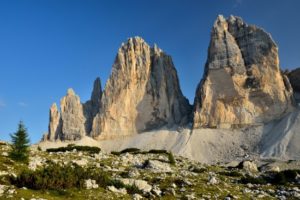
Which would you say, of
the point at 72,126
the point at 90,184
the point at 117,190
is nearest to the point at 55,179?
the point at 90,184

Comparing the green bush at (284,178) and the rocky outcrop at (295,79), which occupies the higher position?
the rocky outcrop at (295,79)

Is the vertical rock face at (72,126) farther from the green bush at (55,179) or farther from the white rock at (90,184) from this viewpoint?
the white rock at (90,184)

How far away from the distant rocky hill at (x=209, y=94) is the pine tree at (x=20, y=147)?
14411 cm

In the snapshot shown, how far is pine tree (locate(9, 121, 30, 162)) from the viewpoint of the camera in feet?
91.2

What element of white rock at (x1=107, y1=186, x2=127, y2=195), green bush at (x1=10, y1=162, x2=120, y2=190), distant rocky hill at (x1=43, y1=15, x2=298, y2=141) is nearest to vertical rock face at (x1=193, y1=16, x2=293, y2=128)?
distant rocky hill at (x1=43, y1=15, x2=298, y2=141)

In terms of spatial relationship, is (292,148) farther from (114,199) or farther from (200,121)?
(114,199)

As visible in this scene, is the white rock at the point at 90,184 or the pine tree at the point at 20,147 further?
the pine tree at the point at 20,147

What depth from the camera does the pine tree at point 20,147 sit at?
91.2 ft

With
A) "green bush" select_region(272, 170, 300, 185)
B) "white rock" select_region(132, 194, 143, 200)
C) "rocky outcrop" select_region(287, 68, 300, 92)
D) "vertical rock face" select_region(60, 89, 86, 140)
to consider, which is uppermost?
"rocky outcrop" select_region(287, 68, 300, 92)

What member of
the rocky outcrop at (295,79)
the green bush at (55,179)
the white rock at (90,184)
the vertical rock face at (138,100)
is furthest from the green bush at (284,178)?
the rocky outcrop at (295,79)

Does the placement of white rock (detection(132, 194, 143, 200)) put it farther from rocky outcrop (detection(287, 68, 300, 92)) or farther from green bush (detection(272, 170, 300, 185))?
rocky outcrop (detection(287, 68, 300, 92))

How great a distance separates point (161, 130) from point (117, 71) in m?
40.4

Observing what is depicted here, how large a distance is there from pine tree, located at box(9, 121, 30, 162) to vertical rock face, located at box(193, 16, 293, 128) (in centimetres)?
14502

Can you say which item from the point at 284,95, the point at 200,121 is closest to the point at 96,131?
the point at 200,121
